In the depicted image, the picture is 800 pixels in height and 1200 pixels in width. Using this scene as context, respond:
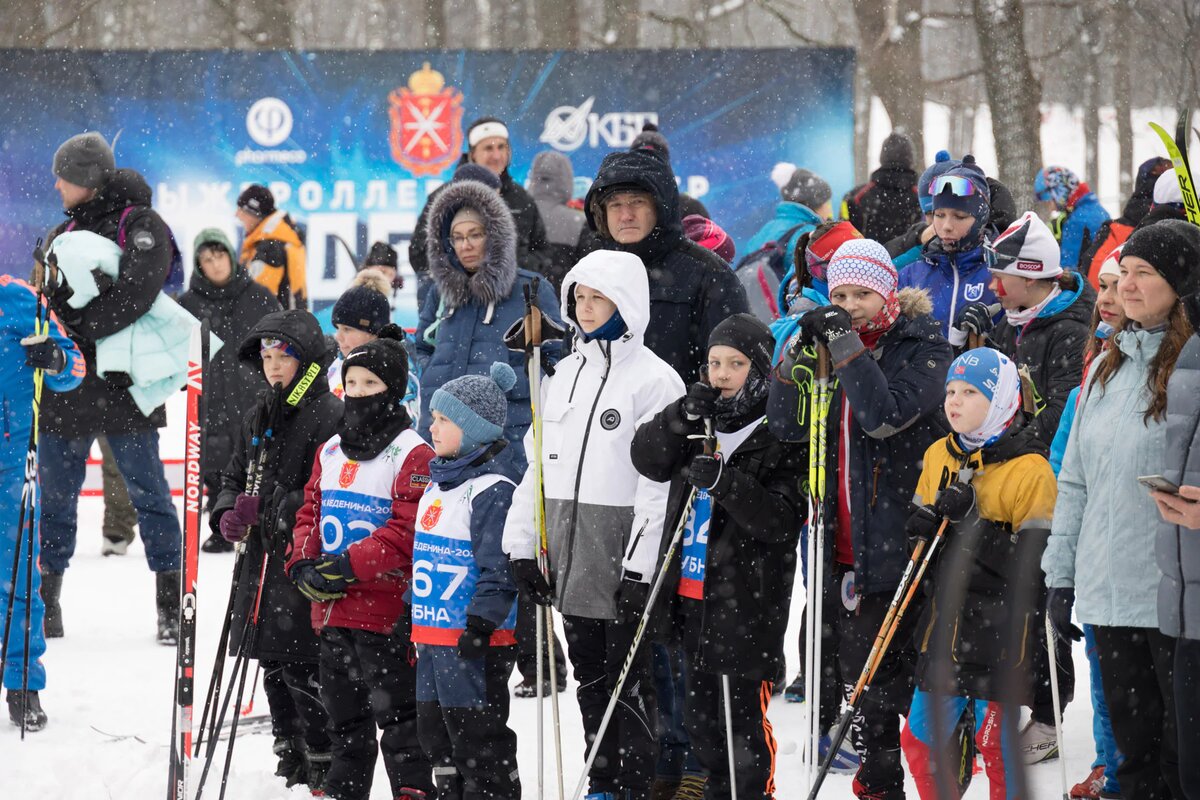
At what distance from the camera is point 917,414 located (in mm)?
4402

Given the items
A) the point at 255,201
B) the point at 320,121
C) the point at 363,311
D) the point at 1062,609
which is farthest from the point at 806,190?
the point at 320,121

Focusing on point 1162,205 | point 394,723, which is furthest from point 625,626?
point 1162,205

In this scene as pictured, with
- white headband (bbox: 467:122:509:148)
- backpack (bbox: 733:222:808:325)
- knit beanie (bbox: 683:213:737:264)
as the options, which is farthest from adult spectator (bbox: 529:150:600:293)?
knit beanie (bbox: 683:213:737:264)

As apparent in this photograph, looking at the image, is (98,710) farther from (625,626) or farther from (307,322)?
(625,626)

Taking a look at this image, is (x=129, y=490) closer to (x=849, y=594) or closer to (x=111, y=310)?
(x=111, y=310)

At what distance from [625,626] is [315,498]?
130 cm

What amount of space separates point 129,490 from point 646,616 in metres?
3.78

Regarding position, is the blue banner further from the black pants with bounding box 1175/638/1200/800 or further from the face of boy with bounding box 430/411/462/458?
the black pants with bounding box 1175/638/1200/800

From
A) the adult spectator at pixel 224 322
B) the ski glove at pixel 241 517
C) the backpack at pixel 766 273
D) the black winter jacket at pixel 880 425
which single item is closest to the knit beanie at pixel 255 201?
the adult spectator at pixel 224 322

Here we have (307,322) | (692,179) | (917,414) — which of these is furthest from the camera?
(692,179)

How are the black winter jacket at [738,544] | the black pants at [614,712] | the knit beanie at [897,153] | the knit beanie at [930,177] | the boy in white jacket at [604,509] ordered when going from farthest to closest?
the knit beanie at [897,153] → the knit beanie at [930,177] → the black pants at [614,712] → the boy in white jacket at [604,509] → the black winter jacket at [738,544]

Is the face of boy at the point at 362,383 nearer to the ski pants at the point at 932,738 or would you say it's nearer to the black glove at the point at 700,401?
the black glove at the point at 700,401

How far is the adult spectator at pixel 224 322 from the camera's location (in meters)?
9.72

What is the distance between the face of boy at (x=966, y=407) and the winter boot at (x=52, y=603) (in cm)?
497
